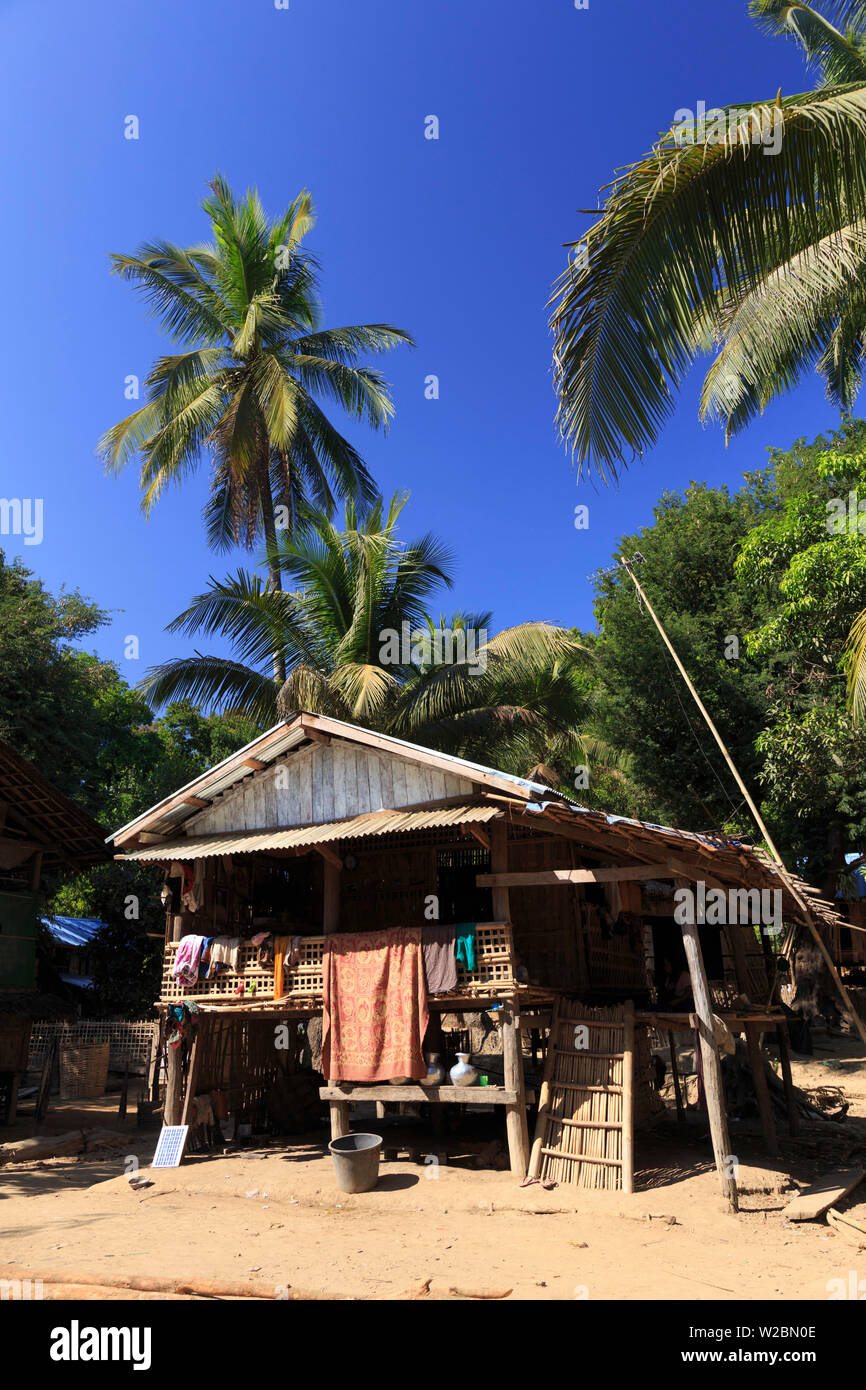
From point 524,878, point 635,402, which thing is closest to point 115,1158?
point 524,878

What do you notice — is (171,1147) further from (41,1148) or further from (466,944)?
(466,944)

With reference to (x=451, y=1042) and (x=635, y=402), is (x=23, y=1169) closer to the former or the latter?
(x=451, y=1042)

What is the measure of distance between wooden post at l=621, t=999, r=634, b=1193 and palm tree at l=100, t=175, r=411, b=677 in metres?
12.0

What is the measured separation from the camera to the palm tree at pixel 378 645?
683 inches

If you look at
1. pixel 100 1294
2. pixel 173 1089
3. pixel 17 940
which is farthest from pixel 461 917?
pixel 100 1294

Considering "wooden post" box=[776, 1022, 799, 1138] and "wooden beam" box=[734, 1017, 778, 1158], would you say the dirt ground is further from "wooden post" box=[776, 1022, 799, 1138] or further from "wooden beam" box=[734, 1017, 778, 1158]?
"wooden post" box=[776, 1022, 799, 1138]

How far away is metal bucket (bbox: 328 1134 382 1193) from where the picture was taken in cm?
1009

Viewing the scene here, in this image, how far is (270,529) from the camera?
64.9ft

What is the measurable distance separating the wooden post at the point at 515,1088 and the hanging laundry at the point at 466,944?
0.67 metres

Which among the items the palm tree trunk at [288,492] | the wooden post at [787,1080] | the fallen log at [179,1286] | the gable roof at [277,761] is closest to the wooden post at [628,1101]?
the gable roof at [277,761]

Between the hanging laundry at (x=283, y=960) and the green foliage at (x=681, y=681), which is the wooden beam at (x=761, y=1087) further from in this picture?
the green foliage at (x=681, y=681)
